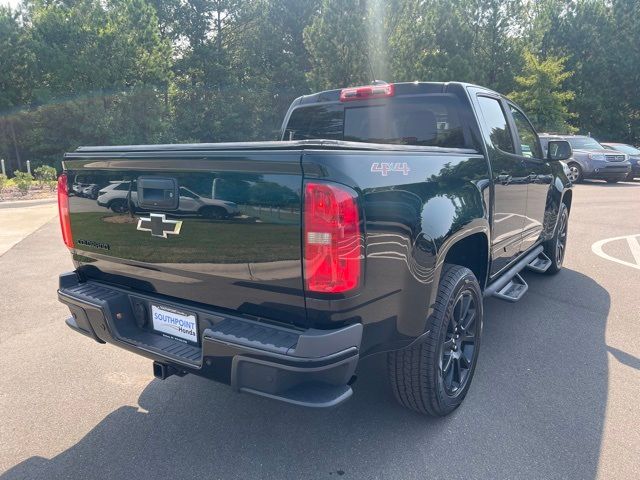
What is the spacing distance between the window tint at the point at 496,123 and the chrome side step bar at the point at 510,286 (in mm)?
1016

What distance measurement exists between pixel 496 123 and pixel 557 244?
8.08 feet

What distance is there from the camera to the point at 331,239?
6.47ft

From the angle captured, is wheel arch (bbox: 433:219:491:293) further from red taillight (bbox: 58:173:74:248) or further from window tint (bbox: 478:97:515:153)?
red taillight (bbox: 58:173:74:248)

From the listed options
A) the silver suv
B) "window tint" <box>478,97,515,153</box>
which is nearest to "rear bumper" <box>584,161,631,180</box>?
the silver suv

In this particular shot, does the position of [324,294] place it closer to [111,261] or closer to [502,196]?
[111,261]

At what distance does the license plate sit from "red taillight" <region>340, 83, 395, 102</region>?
2.17 metres

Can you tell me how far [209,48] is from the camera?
1297 inches

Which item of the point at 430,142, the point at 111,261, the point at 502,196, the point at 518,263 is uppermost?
the point at 430,142

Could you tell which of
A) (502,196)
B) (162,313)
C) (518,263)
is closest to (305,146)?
(162,313)

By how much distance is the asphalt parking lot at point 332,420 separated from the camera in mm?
2434

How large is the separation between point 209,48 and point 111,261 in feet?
110

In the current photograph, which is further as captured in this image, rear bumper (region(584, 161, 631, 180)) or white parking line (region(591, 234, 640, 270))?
rear bumper (region(584, 161, 631, 180))

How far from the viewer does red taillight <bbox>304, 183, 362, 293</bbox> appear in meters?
1.96

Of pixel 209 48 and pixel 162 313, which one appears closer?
pixel 162 313
